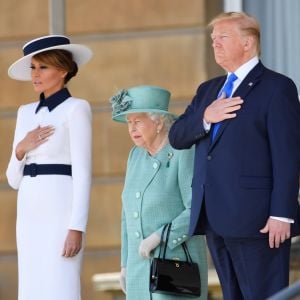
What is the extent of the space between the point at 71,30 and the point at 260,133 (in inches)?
132

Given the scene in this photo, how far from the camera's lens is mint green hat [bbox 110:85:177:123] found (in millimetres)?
6457

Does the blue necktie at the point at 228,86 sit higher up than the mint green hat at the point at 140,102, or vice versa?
the blue necktie at the point at 228,86

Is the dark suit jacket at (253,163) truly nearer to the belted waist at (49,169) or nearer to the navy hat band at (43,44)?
the belted waist at (49,169)

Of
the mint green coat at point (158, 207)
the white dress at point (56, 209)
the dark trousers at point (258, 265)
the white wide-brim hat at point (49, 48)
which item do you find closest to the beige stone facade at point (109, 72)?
the white wide-brim hat at point (49, 48)

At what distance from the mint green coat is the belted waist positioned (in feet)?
1.26

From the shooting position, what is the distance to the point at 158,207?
20.9 feet

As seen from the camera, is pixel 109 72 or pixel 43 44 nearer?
pixel 43 44

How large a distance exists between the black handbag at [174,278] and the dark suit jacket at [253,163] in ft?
1.24

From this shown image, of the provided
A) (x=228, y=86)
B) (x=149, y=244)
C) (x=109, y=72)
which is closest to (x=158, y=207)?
(x=149, y=244)

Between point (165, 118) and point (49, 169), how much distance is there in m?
0.65

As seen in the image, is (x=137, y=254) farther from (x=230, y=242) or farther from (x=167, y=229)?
(x=230, y=242)

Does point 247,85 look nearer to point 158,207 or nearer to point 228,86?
point 228,86

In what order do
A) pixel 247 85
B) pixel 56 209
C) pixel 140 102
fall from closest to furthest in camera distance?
pixel 247 85 → pixel 140 102 → pixel 56 209

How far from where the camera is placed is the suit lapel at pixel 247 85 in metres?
5.77
